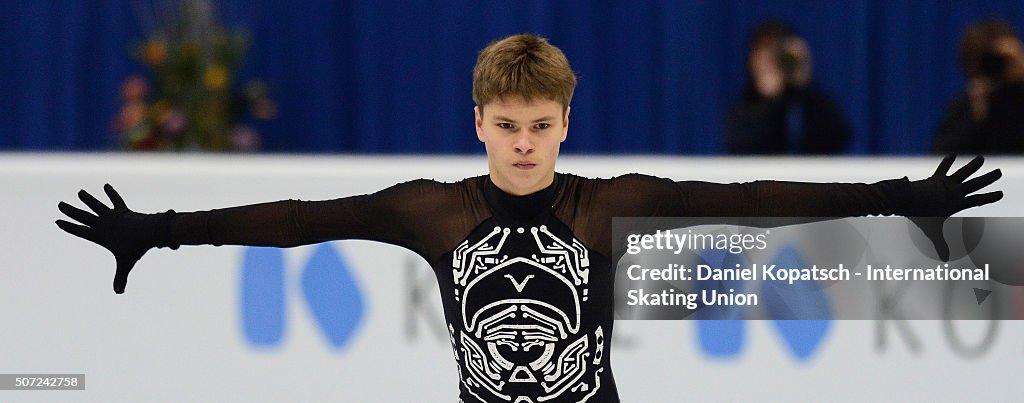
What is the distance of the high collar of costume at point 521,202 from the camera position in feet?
7.27

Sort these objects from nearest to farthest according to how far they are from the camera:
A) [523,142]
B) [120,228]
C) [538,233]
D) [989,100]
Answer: [523,142], [538,233], [120,228], [989,100]

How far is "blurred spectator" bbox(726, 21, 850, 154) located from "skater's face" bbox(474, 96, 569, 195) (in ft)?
7.03

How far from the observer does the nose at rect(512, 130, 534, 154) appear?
2.12 meters

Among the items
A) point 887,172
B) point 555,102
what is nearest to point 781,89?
point 887,172

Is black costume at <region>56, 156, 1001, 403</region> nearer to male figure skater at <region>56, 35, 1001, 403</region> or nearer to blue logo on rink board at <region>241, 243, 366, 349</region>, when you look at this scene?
male figure skater at <region>56, 35, 1001, 403</region>

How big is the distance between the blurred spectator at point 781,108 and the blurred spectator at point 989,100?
434 mm

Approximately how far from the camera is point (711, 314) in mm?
2883

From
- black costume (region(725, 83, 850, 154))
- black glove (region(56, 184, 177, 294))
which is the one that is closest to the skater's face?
black glove (region(56, 184, 177, 294))

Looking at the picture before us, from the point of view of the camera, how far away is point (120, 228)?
238 centimetres

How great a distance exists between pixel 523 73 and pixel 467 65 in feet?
9.68

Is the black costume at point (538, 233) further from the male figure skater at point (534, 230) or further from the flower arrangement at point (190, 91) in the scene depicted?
the flower arrangement at point (190, 91)

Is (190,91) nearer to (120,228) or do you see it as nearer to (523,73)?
(120,228)

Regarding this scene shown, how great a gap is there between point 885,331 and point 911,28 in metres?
2.41

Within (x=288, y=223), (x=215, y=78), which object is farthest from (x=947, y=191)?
(x=215, y=78)
